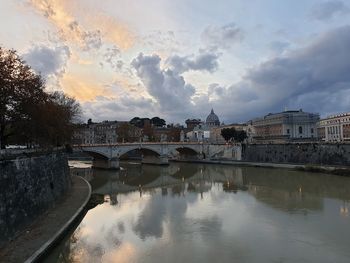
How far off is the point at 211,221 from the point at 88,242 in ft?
18.0

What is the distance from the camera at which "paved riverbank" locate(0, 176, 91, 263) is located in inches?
452

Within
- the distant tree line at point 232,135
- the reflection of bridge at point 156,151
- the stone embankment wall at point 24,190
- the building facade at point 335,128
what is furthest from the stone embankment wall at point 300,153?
the building facade at point 335,128

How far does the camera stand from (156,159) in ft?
195

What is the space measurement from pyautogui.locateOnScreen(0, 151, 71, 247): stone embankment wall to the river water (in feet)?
5.10

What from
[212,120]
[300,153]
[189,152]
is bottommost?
[300,153]

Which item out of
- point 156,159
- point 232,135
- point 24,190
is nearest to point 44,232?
Result: point 24,190

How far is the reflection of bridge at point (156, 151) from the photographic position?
48.6 meters

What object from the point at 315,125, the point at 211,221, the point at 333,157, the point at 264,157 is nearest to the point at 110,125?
the point at 315,125

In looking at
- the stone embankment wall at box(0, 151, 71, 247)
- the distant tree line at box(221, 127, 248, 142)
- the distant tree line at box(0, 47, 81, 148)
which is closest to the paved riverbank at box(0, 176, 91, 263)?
the stone embankment wall at box(0, 151, 71, 247)

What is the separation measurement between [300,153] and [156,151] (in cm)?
1870

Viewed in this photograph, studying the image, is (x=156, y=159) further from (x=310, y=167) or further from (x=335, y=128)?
(x=335, y=128)

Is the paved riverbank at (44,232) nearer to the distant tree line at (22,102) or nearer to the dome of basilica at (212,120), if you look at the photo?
the distant tree line at (22,102)

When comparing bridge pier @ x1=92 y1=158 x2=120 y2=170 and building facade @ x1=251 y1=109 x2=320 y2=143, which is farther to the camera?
building facade @ x1=251 y1=109 x2=320 y2=143

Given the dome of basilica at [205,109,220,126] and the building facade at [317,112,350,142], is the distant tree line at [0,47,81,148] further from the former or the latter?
the dome of basilica at [205,109,220,126]
